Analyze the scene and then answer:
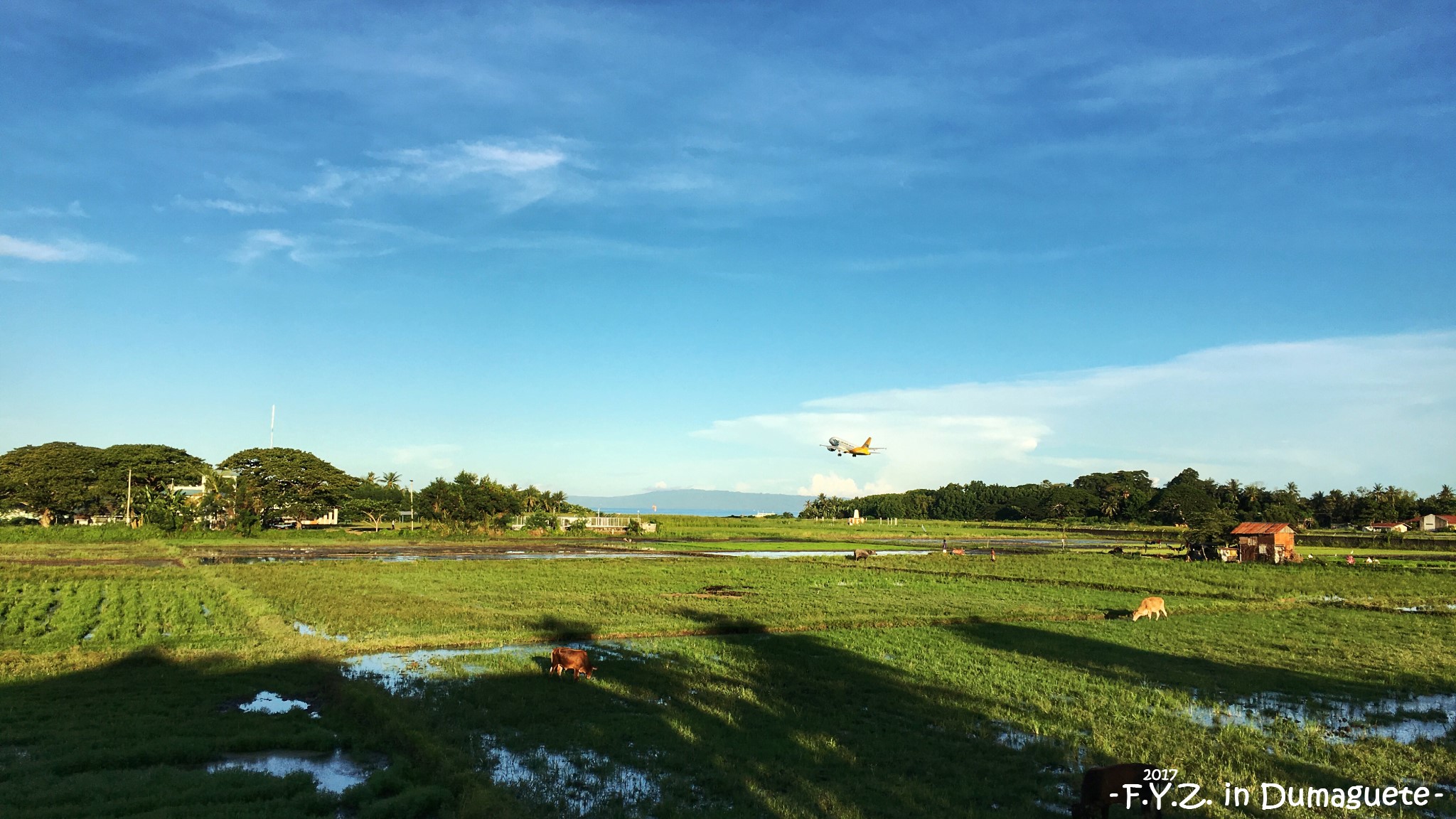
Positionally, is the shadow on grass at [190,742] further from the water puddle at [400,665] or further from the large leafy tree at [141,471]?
the large leafy tree at [141,471]

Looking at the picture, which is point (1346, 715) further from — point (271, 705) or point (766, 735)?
point (271, 705)

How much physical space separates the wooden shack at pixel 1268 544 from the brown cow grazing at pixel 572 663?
60.9m

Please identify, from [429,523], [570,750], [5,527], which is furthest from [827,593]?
[5,527]

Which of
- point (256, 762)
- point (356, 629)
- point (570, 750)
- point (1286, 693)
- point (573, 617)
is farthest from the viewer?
point (573, 617)

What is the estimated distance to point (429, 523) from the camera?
291 feet

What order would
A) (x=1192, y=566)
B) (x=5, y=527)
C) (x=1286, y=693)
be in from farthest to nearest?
(x=5, y=527)
(x=1192, y=566)
(x=1286, y=693)

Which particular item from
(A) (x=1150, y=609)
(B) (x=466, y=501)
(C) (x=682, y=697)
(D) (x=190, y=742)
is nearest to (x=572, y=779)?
(C) (x=682, y=697)

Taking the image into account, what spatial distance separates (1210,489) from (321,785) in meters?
169

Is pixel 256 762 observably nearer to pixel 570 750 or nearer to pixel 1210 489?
pixel 570 750

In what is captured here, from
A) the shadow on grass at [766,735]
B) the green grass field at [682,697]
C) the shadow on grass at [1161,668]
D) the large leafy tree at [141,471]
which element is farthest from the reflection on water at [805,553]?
the large leafy tree at [141,471]

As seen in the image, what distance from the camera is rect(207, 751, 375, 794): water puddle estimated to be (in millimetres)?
11076

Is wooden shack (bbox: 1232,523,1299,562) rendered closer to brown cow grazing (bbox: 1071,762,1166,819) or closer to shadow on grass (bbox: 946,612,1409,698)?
shadow on grass (bbox: 946,612,1409,698)

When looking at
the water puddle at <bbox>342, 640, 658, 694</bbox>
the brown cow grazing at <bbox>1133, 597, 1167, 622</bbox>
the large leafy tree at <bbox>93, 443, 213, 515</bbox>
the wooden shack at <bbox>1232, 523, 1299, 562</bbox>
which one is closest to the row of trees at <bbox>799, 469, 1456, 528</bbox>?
the wooden shack at <bbox>1232, 523, 1299, 562</bbox>

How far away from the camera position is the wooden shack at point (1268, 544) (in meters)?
60.9
